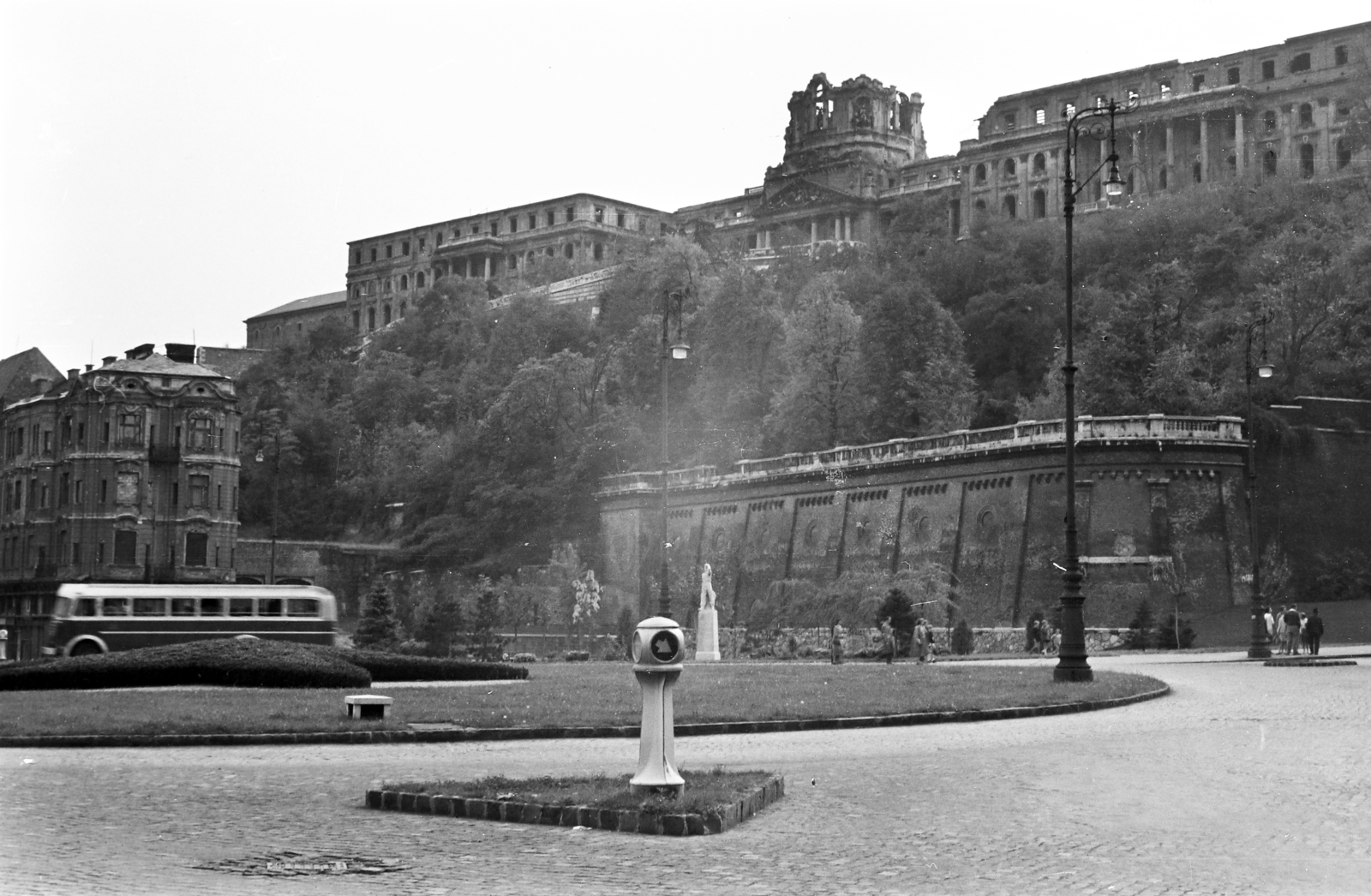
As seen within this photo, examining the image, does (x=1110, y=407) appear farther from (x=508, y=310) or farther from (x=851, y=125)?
(x=851, y=125)

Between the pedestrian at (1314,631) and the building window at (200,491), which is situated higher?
the building window at (200,491)

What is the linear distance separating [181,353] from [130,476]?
1017 centimetres

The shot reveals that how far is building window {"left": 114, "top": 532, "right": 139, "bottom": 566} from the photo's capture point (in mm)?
94812

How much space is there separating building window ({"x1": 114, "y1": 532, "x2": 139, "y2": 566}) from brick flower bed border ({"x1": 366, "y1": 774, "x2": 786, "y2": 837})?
271ft

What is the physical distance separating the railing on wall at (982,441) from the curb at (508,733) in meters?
42.8

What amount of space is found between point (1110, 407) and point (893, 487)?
33.3 ft

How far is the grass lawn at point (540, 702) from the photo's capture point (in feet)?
78.9

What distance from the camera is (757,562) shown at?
85.5m

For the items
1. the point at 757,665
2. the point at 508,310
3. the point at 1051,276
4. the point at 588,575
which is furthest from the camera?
the point at 508,310

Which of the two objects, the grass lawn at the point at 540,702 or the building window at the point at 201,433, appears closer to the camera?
the grass lawn at the point at 540,702

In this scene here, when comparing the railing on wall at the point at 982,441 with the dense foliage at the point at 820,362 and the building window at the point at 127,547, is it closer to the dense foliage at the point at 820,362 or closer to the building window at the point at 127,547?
the dense foliage at the point at 820,362

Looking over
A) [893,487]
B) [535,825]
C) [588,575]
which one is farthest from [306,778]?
[588,575]

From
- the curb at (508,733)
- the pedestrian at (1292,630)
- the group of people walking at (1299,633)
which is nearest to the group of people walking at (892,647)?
the group of people walking at (1299,633)

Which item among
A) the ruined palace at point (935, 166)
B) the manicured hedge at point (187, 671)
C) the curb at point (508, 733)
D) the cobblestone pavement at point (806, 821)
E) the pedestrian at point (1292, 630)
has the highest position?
the ruined palace at point (935, 166)
